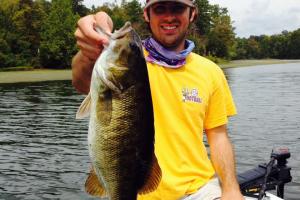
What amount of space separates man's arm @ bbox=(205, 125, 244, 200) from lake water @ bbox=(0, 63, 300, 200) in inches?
222

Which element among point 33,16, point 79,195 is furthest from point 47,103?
point 33,16

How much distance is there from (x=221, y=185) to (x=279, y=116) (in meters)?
16.3

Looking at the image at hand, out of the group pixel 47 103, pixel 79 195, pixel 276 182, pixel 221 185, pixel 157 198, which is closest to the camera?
pixel 157 198

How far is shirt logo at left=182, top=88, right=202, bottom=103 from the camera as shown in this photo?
12.8 feet

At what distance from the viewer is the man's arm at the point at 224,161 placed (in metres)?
4.10

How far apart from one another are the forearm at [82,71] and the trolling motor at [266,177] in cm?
268

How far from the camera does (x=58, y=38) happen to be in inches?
2581

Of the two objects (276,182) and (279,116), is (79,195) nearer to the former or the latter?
(276,182)

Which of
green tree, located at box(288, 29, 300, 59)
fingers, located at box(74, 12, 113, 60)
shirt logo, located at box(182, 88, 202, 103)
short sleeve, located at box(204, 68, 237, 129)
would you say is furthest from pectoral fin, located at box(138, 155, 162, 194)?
green tree, located at box(288, 29, 300, 59)

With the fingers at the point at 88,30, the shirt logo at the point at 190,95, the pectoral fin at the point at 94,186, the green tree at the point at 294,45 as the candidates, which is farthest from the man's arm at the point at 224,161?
the green tree at the point at 294,45

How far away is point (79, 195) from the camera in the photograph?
10.1m

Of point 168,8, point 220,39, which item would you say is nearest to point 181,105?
point 168,8

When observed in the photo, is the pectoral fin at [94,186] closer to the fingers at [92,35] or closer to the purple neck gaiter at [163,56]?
the fingers at [92,35]

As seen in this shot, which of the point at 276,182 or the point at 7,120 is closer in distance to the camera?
the point at 276,182
